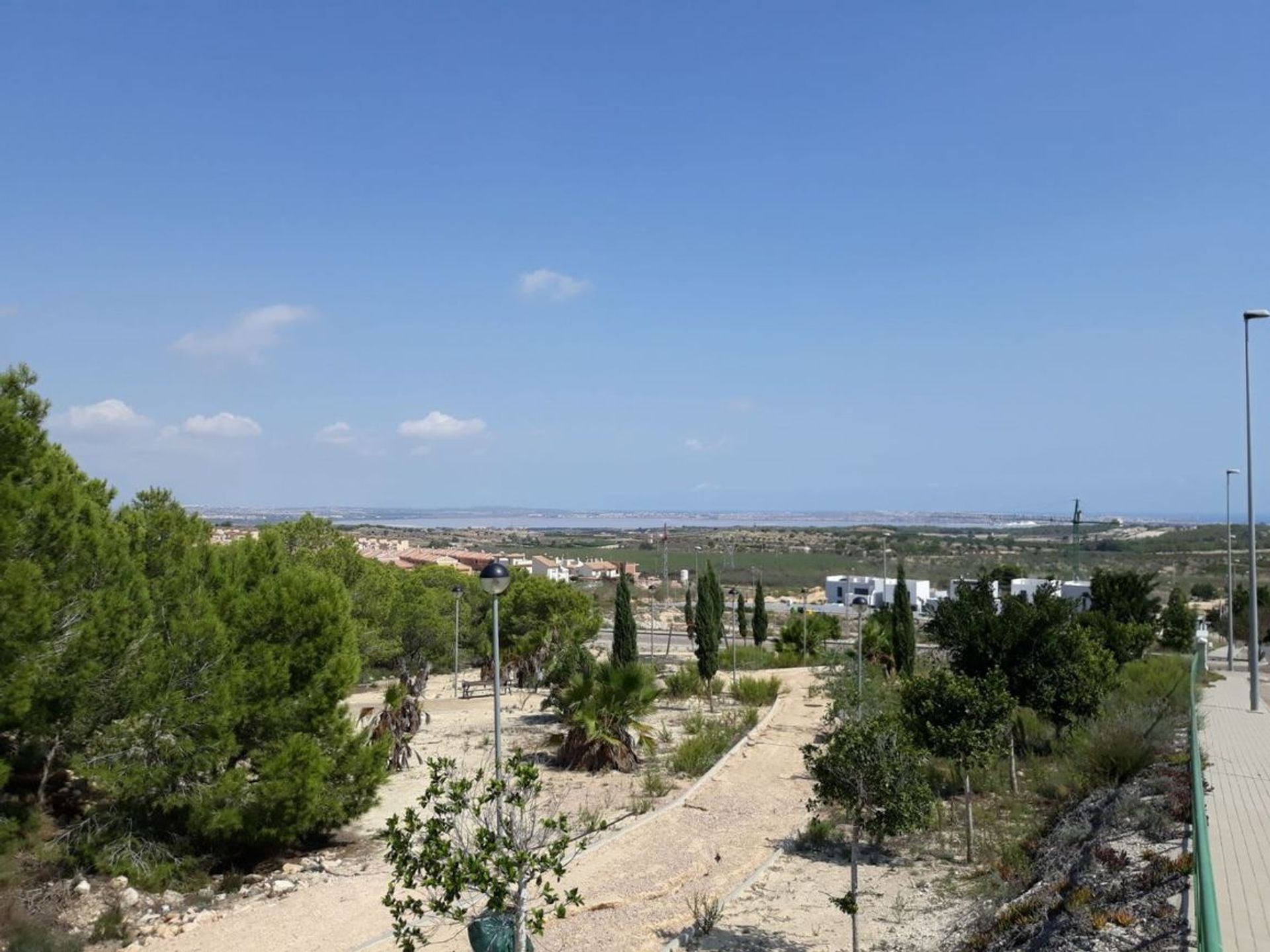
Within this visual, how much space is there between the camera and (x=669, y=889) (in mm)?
11617

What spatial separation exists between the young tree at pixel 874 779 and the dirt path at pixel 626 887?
221 cm

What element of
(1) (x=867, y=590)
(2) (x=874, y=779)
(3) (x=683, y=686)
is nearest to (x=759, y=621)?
(3) (x=683, y=686)

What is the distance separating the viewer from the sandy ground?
1004cm

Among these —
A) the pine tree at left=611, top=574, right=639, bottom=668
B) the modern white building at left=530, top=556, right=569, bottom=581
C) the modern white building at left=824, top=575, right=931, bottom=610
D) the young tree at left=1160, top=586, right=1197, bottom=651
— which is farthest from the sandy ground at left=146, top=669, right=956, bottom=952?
the modern white building at left=530, top=556, right=569, bottom=581

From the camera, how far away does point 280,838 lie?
42.2 feet

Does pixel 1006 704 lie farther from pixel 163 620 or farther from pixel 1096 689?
pixel 163 620

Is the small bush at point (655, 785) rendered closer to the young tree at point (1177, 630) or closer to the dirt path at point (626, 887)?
the dirt path at point (626, 887)

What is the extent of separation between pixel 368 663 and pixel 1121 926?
2498 cm

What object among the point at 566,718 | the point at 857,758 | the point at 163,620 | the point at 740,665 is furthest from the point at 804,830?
the point at 740,665

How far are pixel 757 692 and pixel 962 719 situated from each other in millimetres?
13115

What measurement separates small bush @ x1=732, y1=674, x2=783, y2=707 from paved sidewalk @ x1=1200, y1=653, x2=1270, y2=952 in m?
10.8

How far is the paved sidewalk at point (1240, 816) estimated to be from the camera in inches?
343

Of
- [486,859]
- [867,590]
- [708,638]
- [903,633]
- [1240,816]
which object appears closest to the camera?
[486,859]

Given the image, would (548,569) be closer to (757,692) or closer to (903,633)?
(903,633)
